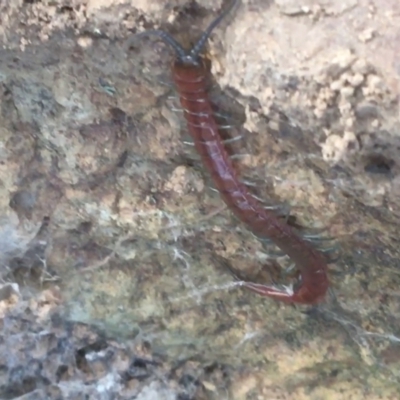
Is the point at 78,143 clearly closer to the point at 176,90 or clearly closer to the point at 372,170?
the point at 176,90

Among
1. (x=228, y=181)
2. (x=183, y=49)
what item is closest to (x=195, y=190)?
(x=228, y=181)

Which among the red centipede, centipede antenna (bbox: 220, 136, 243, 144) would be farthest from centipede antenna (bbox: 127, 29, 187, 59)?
centipede antenna (bbox: 220, 136, 243, 144)

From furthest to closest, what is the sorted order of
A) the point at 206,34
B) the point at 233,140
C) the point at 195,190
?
the point at 195,190, the point at 233,140, the point at 206,34

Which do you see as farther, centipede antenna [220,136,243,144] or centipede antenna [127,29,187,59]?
centipede antenna [220,136,243,144]

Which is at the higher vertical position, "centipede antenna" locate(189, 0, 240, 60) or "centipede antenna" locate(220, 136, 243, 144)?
"centipede antenna" locate(189, 0, 240, 60)

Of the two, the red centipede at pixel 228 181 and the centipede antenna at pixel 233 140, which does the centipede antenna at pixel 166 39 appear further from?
the centipede antenna at pixel 233 140

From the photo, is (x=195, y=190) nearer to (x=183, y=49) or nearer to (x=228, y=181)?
(x=228, y=181)

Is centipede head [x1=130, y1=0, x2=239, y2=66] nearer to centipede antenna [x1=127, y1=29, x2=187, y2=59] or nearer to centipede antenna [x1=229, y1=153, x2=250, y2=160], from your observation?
centipede antenna [x1=127, y1=29, x2=187, y2=59]
